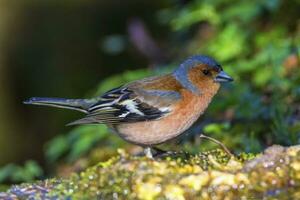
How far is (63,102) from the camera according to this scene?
6672 mm

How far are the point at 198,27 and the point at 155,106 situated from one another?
15.5 feet

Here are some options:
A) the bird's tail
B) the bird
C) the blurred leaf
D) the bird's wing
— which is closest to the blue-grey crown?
the bird

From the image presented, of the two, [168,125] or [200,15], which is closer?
[168,125]

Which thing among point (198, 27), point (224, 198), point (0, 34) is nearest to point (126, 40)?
point (198, 27)

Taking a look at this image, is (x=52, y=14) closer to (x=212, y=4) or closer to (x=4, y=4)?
(x=4, y=4)

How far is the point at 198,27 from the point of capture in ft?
35.4

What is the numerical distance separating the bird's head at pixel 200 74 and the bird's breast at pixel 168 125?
0.46 feet

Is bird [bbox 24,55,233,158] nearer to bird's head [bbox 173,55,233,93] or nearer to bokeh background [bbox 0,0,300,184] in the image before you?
bird's head [bbox 173,55,233,93]

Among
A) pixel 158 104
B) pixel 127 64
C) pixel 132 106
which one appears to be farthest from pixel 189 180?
pixel 127 64

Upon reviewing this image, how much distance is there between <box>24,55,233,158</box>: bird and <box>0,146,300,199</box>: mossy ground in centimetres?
160

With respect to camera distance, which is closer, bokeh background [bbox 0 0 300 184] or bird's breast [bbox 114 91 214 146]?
bird's breast [bbox 114 91 214 146]

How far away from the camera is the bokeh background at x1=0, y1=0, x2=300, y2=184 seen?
7.49 meters

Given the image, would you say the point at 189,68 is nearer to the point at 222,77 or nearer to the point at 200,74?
the point at 200,74

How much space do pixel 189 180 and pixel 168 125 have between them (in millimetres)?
1858
